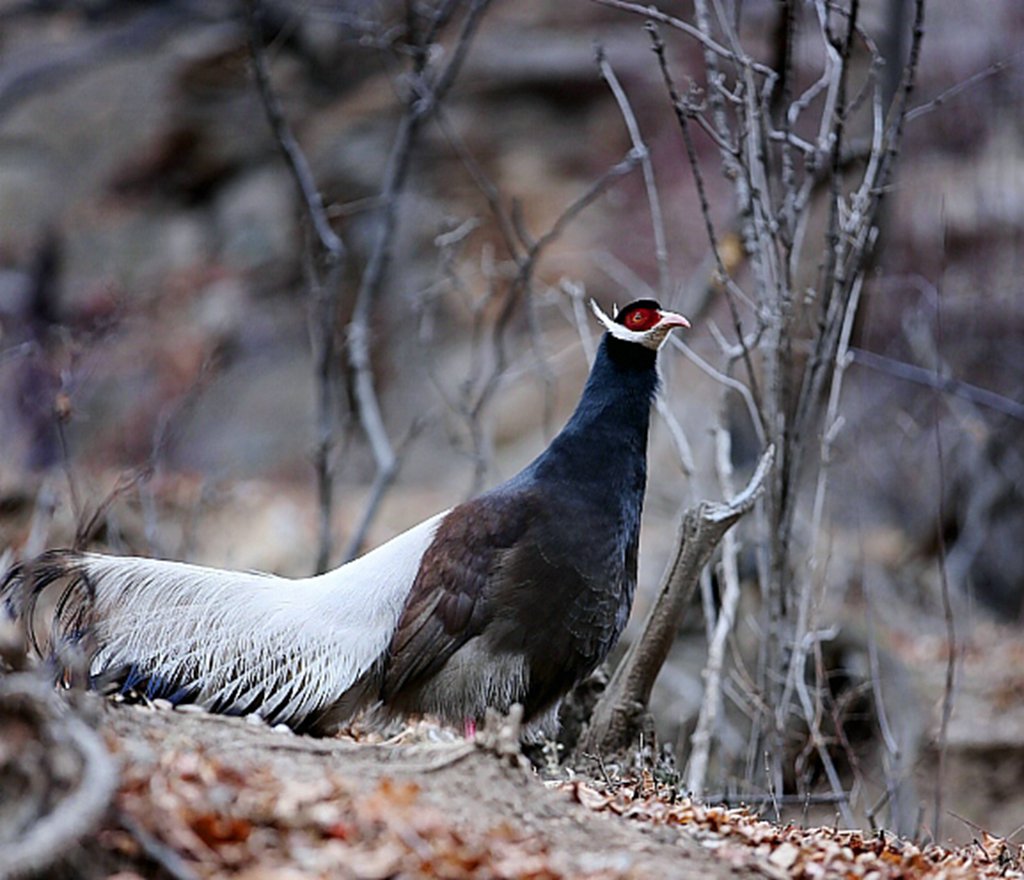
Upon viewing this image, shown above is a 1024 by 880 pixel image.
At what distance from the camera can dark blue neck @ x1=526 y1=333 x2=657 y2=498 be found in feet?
17.1

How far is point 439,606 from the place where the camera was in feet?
16.5

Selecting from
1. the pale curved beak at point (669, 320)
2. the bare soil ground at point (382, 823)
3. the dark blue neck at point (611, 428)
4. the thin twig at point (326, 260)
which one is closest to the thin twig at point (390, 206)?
the thin twig at point (326, 260)

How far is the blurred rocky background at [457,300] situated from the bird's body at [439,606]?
2862 mm

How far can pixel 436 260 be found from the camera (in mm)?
17531

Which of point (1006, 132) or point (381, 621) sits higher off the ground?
point (1006, 132)

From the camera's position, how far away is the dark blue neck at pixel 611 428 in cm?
523

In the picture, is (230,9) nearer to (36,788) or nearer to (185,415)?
(185,415)

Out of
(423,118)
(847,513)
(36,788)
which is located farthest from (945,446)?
(36,788)

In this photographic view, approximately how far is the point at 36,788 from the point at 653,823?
1.72 metres

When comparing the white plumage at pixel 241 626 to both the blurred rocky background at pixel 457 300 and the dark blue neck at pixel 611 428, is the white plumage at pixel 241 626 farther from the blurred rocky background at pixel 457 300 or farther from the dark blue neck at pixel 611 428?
the blurred rocky background at pixel 457 300

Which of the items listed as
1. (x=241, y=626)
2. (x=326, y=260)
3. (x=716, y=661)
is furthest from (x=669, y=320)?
(x=326, y=260)

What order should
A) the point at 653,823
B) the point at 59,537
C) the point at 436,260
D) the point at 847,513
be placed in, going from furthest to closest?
the point at 436,260 → the point at 847,513 → the point at 59,537 → the point at 653,823

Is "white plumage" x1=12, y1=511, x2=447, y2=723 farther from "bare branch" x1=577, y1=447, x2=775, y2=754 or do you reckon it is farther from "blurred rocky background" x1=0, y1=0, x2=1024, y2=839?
"blurred rocky background" x1=0, y1=0, x2=1024, y2=839

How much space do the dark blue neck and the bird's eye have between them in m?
0.08
